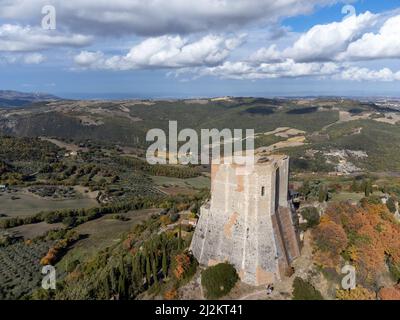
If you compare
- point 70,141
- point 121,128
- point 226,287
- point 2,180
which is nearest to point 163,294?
point 226,287

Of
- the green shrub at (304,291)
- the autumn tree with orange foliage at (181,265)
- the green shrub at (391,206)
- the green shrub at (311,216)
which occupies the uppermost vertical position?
the green shrub at (311,216)

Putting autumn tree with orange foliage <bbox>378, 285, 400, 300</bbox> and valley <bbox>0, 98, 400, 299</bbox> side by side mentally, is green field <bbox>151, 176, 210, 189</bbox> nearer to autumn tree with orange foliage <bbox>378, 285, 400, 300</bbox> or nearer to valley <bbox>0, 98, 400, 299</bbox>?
valley <bbox>0, 98, 400, 299</bbox>

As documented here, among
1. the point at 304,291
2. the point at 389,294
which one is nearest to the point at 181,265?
the point at 304,291

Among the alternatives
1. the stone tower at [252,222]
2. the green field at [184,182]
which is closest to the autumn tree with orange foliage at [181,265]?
the stone tower at [252,222]

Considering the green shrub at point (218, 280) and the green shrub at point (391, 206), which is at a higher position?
the green shrub at point (391, 206)

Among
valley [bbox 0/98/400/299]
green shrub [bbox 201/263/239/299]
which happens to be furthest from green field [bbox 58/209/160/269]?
green shrub [bbox 201/263/239/299]

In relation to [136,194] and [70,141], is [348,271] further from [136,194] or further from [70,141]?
[70,141]

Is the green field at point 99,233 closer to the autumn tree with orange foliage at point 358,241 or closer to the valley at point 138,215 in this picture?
the valley at point 138,215
